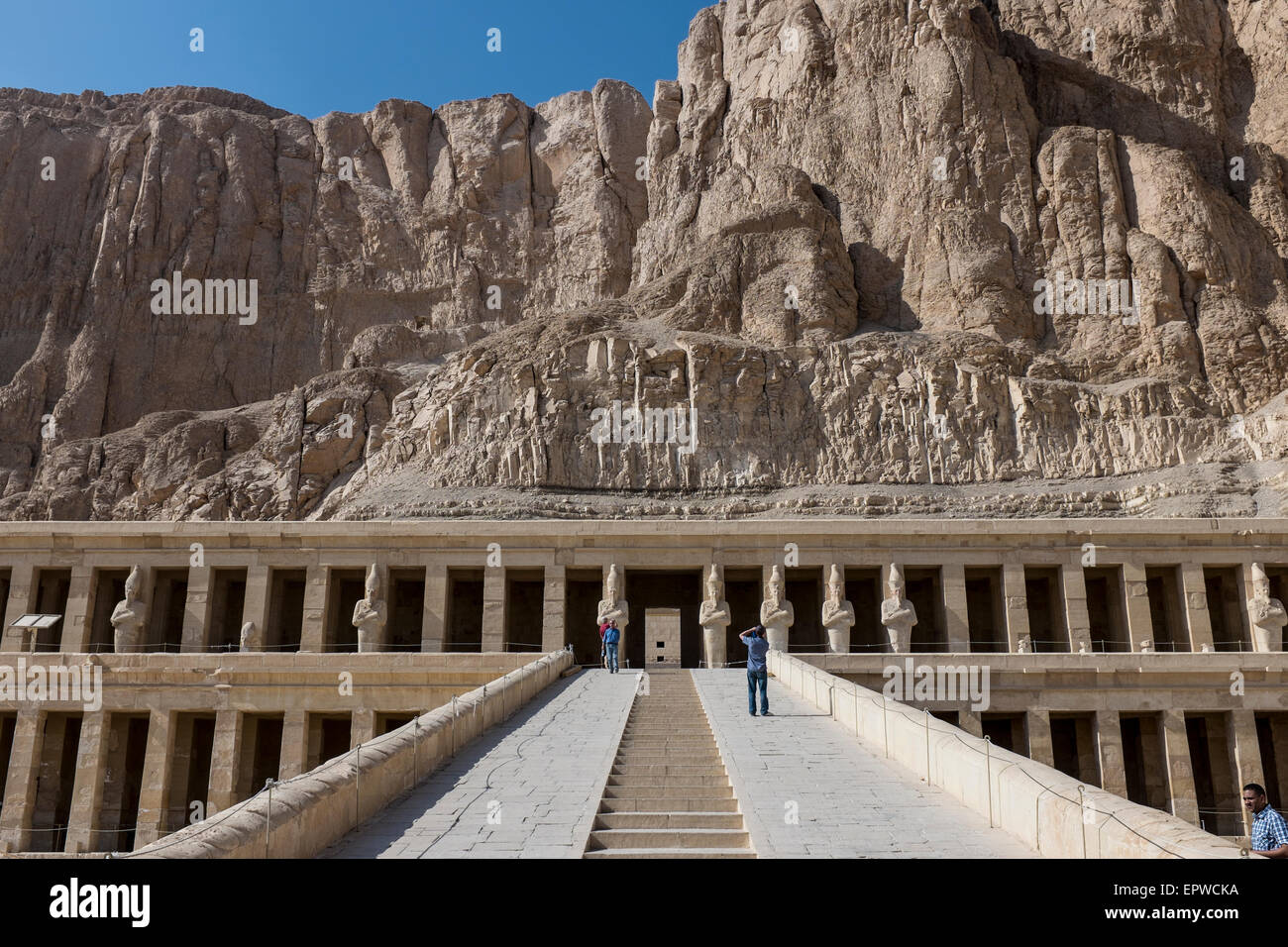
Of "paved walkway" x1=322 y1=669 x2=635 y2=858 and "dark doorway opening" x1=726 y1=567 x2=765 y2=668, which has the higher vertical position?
"dark doorway opening" x1=726 y1=567 x2=765 y2=668

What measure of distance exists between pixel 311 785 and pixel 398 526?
2060 cm

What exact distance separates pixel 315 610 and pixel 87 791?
24.8 ft

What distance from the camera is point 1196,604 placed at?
1059 inches

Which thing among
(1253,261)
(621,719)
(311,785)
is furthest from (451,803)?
(1253,261)

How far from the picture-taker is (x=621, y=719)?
14.2 meters

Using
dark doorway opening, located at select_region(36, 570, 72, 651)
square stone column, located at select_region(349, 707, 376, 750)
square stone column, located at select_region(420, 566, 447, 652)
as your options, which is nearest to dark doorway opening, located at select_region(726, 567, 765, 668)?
square stone column, located at select_region(420, 566, 447, 652)

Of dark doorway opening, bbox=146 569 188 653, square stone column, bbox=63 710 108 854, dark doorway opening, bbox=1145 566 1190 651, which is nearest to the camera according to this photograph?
square stone column, bbox=63 710 108 854

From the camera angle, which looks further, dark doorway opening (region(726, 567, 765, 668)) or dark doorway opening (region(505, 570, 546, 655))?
dark doorway opening (region(505, 570, 546, 655))

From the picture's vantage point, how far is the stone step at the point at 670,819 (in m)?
8.63

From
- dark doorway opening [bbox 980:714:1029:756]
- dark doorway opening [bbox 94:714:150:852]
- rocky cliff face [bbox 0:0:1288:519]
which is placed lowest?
dark doorway opening [bbox 94:714:150:852]

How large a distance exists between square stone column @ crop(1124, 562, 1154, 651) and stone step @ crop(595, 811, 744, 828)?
2110 cm

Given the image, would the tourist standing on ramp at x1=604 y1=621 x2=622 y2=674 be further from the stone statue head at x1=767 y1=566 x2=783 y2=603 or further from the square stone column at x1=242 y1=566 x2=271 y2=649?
the square stone column at x1=242 y1=566 x2=271 y2=649

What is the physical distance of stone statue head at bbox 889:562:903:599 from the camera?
82.6 ft
